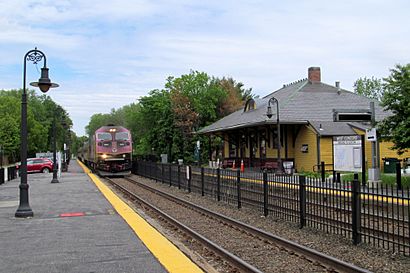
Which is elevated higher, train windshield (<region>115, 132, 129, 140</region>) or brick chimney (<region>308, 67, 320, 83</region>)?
brick chimney (<region>308, 67, 320, 83</region>)

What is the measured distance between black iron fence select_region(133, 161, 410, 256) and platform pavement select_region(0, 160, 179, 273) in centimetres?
369

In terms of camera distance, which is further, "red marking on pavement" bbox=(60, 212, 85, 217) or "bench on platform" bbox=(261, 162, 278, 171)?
"bench on platform" bbox=(261, 162, 278, 171)

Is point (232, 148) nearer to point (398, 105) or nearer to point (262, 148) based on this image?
point (262, 148)

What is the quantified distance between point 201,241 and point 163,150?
167 ft

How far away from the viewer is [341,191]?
9312 mm

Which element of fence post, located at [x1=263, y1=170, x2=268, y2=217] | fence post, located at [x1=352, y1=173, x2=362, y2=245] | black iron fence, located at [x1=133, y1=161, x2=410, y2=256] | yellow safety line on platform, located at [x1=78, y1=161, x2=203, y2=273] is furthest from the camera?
fence post, located at [x1=263, y1=170, x2=268, y2=217]

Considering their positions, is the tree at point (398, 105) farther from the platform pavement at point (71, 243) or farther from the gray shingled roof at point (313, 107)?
the gray shingled roof at point (313, 107)

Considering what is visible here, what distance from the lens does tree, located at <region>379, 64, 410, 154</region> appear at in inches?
646

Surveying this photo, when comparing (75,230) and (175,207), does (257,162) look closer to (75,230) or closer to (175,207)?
(175,207)

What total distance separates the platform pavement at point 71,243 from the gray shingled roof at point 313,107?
18.4 m

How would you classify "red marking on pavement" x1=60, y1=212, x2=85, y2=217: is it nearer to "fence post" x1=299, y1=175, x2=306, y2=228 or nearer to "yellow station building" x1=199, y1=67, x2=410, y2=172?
"fence post" x1=299, y1=175, x2=306, y2=228

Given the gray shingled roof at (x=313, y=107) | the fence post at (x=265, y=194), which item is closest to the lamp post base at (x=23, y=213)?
the fence post at (x=265, y=194)

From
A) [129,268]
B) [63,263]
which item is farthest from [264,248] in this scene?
[63,263]

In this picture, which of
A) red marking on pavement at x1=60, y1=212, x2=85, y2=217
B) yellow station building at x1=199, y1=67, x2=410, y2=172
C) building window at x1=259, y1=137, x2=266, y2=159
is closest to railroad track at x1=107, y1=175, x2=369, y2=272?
red marking on pavement at x1=60, y1=212, x2=85, y2=217
